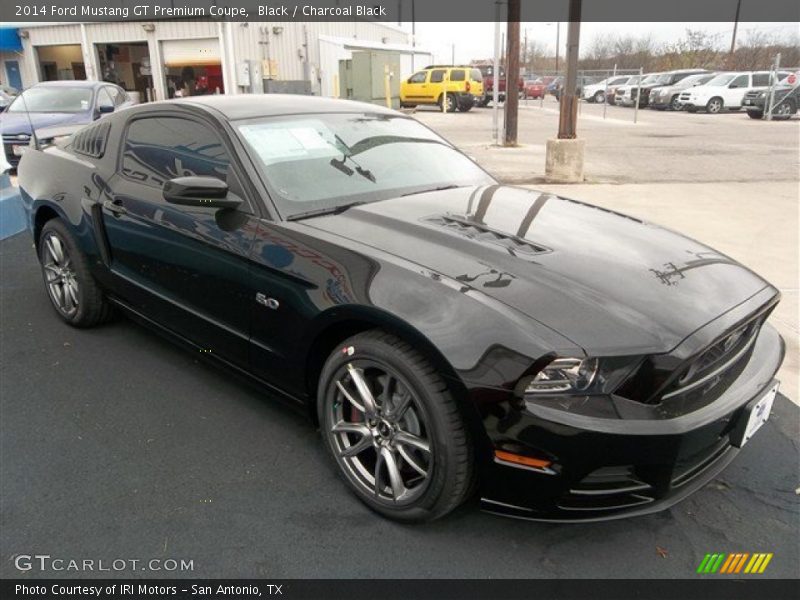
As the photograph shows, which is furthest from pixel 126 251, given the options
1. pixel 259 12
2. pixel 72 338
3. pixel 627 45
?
pixel 627 45

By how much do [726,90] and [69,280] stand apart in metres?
29.4

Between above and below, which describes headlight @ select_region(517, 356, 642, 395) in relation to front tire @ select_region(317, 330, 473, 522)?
above

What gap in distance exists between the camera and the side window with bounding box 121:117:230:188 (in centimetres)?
309

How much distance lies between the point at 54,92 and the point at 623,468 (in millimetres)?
12153

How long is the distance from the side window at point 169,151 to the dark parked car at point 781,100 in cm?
2562

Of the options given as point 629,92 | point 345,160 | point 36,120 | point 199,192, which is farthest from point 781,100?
point 199,192

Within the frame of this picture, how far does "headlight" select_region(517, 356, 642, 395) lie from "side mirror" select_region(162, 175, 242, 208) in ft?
5.22

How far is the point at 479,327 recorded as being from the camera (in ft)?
6.88

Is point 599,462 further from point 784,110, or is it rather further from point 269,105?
point 784,110

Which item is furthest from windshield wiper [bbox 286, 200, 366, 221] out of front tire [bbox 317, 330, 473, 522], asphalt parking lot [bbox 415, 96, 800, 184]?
asphalt parking lot [bbox 415, 96, 800, 184]

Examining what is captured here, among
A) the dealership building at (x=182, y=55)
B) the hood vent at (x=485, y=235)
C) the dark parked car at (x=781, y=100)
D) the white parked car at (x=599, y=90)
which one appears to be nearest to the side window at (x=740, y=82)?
the dark parked car at (x=781, y=100)

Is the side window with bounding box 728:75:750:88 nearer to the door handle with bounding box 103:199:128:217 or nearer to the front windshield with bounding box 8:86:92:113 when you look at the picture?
the front windshield with bounding box 8:86:92:113

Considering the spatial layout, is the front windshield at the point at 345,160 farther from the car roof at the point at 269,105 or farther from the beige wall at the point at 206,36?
the beige wall at the point at 206,36

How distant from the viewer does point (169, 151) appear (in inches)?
133
